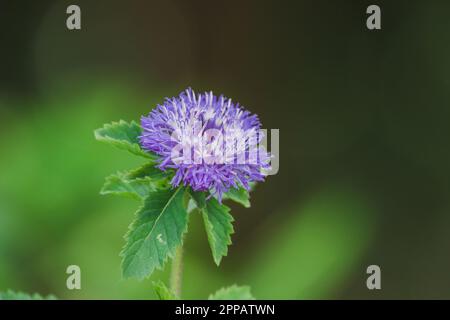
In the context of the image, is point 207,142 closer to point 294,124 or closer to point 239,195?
point 239,195

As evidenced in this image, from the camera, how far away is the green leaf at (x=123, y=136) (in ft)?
3.45

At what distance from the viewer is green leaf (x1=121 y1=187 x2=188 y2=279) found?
38.2 inches

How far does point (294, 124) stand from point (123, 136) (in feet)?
8.46

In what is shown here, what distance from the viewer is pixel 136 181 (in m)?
1.07

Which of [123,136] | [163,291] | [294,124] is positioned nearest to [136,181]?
[123,136]

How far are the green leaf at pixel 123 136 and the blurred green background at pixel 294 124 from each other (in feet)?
4.37

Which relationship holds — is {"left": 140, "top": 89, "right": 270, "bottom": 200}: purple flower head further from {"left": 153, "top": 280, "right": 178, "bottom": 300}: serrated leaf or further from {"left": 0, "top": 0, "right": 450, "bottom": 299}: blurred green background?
{"left": 0, "top": 0, "right": 450, "bottom": 299}: blurred green background

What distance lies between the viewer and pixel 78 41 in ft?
11.0

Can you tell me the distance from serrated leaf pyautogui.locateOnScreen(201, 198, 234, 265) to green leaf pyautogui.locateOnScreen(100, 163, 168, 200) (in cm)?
9

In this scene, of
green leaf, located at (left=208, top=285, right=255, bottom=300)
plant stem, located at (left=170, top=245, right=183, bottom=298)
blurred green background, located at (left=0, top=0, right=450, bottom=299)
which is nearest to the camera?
plant stem, located at (left=170, top=245, right=183, bottom=298)

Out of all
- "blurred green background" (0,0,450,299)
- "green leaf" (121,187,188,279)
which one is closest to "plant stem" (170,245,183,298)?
"green leaf" (121,187,188,279)

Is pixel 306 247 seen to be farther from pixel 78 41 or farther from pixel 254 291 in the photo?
pixel 78 41
